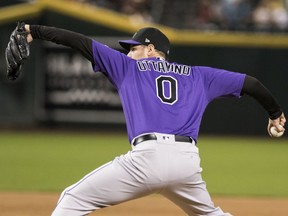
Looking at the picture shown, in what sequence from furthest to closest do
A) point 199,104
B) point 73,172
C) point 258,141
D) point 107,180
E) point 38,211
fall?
point 258,141
point 73,172
point 38,211
point 199,104
point 107,180

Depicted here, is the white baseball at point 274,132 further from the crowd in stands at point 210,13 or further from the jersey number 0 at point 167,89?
the crowd in stands at point 210,13

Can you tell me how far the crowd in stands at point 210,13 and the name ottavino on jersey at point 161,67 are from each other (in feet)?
33.3

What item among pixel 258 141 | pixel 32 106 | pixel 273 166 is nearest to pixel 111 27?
pixel 32 106

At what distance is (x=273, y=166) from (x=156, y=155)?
7.05 m

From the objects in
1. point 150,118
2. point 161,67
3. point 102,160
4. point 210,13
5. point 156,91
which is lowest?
point 102,160

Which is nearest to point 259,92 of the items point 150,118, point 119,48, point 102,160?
point 150,118

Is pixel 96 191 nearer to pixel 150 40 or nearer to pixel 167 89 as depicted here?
pixel 167 89

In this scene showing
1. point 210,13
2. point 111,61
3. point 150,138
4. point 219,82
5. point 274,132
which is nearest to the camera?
point 150,138

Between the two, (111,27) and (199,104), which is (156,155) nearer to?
(199,104)

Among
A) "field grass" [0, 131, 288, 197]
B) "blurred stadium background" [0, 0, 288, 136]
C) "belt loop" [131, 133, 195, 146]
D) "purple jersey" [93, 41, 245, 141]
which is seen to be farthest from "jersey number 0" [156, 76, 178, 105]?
"blurred stadium background" [0, 0, 288, 136]

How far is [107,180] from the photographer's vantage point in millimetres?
4234

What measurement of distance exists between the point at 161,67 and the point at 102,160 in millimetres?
6510

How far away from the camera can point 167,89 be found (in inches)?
175

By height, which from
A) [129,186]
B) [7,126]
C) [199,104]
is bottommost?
[7,126]
